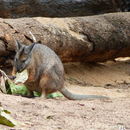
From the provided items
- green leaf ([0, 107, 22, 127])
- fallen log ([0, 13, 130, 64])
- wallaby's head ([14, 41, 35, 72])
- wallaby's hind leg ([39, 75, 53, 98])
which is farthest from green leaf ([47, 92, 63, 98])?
green leaf ([0, 107, 22, 127])

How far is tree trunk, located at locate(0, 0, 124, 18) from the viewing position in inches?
485

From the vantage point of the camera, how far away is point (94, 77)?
1045cm

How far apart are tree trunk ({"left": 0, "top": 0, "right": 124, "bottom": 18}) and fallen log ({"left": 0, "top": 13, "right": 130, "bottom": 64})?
160 centimetres

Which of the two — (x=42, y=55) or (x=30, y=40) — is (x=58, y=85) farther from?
(x=30, y=40)

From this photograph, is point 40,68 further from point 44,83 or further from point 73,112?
point 73,112

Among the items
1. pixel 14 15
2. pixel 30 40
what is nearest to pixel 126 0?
pixel 14 15

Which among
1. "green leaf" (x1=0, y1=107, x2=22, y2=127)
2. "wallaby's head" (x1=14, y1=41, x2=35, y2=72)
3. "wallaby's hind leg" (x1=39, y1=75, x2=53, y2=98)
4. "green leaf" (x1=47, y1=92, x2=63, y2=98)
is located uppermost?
"green leaf" (x1=0, y1=107, x2=22, y2=127)

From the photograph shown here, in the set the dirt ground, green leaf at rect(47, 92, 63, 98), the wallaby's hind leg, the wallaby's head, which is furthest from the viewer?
green leaf at rect(47, 92, 63, 98)

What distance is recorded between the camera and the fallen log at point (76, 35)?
8766 mm

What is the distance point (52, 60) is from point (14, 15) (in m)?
5.39

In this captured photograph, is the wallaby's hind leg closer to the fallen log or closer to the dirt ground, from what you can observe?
the dirt ground

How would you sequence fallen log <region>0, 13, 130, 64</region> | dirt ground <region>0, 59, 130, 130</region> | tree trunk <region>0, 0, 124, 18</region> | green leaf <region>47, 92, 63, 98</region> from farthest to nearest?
1. tree trunk <region>0, 0, 124, 18</region>
2. fallen log <region>0, 13, 130, 64</region>
3. green leaf <region>47, 92, 63, 98</region>
4. dirt ground <region>0, 59, 130, 130</region>

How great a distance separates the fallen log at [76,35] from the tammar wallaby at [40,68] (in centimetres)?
124

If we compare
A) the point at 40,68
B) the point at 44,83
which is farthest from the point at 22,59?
the point at 44,83
